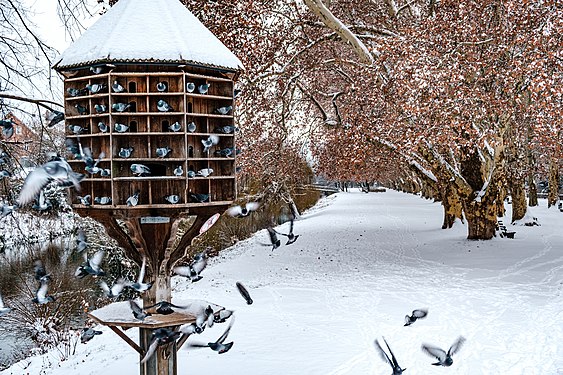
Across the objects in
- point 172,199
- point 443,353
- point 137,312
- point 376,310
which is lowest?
point 376,310

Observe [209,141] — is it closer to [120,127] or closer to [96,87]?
[120,127]

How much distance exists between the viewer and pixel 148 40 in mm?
5215

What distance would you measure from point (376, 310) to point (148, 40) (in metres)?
6.49

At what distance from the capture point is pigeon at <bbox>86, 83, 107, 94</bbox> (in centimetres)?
517

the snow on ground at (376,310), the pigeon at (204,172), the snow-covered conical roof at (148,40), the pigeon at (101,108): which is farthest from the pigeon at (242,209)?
the snow on ground at (376,310)

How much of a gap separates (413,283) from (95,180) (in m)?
8.25

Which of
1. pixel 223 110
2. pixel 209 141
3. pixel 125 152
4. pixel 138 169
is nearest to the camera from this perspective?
pixel 138 169

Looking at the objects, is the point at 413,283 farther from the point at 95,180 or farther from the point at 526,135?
the point at 526,135

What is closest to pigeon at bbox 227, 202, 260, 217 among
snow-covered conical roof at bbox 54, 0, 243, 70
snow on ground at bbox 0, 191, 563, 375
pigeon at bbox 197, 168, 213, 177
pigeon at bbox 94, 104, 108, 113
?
pigeon at bbox 197, 168, 213, 177

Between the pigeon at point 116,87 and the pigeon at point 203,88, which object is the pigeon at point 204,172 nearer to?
the pigeon at point 203,88

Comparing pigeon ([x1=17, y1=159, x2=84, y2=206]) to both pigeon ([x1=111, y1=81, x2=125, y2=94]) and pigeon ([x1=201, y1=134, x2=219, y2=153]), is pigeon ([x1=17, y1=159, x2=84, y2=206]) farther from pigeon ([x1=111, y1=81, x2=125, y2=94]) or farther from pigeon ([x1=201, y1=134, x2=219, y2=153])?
pigeon ([x1=201, y1=134, x2=219, y2=153])

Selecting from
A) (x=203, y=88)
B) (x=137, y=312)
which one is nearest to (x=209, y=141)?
(x=203, y=88)

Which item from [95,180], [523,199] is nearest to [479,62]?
[95,180]

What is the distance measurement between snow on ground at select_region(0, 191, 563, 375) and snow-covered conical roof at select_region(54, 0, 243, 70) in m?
4.04
